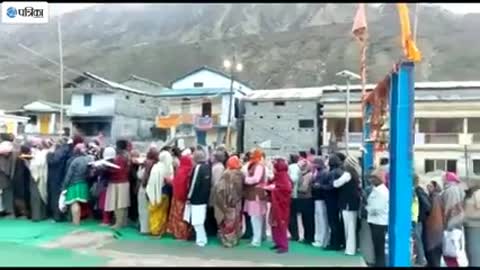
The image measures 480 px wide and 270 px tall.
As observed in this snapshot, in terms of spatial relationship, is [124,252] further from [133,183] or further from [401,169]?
[401,169]

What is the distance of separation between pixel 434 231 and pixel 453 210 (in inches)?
14.8

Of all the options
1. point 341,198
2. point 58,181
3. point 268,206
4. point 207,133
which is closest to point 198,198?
point 268,206

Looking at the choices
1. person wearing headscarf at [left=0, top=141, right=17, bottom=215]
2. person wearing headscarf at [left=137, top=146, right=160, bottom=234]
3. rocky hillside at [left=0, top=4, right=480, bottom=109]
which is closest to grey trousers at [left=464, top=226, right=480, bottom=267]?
person wearing headscarf at [left=137, top=146, right=160, bottom=234]

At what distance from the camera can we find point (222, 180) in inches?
280

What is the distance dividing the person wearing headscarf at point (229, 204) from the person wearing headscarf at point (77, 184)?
2231mm

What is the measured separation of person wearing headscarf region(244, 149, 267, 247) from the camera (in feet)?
23.1

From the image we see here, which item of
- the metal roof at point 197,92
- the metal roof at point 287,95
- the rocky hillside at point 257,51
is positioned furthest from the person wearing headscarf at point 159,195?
the rocky hillside at point 257,51

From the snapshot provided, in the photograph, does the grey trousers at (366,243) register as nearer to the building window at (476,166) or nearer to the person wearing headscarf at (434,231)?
the person wearing headscarf at (434,231)

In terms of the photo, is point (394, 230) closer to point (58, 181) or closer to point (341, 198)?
point (341, 198)

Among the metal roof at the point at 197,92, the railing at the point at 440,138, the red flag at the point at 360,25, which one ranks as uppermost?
the metal roof at the point at 197,92

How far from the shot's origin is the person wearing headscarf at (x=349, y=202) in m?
6.75

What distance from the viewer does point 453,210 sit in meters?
6.95

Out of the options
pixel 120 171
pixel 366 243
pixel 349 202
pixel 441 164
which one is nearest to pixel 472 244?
pixel 366 243

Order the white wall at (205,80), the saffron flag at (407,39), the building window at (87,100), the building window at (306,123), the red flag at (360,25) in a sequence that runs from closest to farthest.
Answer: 1. the saffron flag at (407,39)
2. the red flag at (360,25)
3. the building window at (306,123)
4. the building window at (87,100)
5. the white wall at (205,80)
